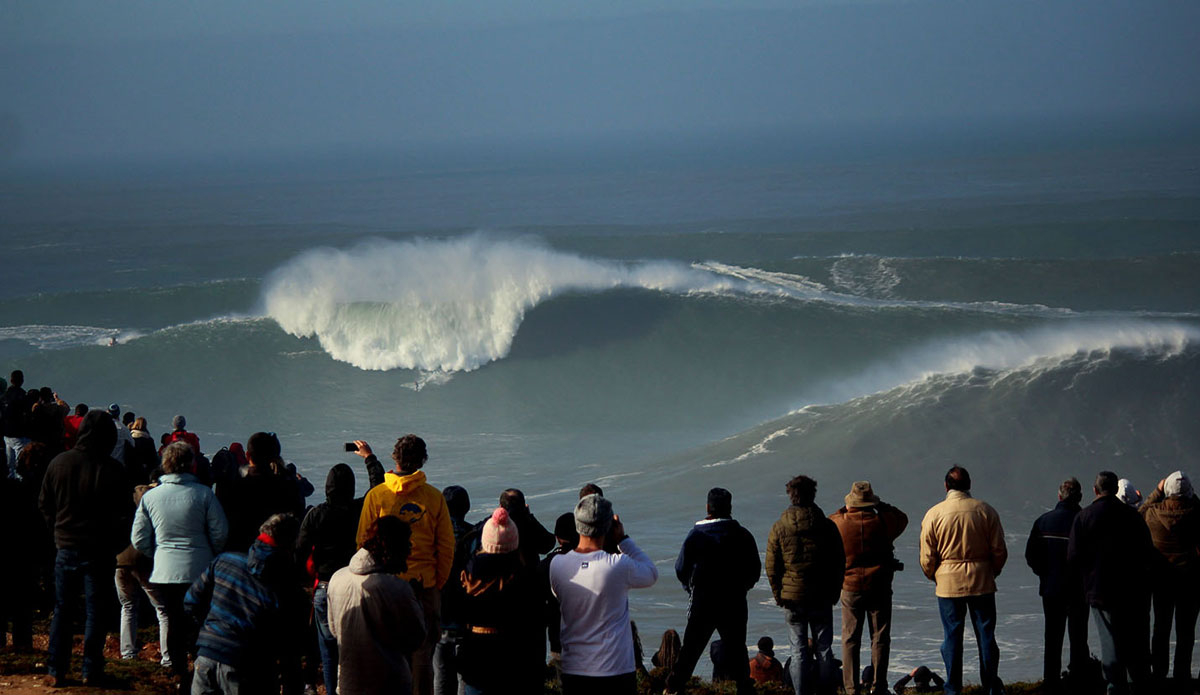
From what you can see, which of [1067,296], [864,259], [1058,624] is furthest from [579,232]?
[1058,624]

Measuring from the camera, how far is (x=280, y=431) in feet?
65.0

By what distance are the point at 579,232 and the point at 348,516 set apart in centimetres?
5466

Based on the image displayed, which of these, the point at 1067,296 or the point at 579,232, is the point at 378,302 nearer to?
the point at 1067,296

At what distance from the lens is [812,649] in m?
5.81

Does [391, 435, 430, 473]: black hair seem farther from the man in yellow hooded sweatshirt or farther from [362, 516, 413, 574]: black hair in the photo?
[362, 516, 413, 574]: black hair

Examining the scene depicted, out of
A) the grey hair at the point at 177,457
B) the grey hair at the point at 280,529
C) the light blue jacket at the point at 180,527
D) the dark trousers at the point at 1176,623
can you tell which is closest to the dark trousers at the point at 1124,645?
the dark trousers at the point at 1176,623

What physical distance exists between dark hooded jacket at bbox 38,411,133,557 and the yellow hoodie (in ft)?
4.26

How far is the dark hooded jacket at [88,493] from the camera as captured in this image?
5.51 m

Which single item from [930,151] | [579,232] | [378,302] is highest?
[930,151]

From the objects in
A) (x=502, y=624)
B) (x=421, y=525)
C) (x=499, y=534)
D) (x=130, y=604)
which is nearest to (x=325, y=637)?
(x=421, y=525)

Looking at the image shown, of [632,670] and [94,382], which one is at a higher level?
[94,382]

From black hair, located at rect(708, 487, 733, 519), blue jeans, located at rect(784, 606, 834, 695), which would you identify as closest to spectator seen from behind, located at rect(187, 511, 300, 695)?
black hair, located at rect(708, 487, 733, 519)

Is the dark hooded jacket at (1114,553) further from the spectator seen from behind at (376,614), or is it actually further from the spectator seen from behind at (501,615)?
the spectator seen from behind at (376,614)

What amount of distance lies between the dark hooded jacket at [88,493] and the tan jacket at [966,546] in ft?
12.1
